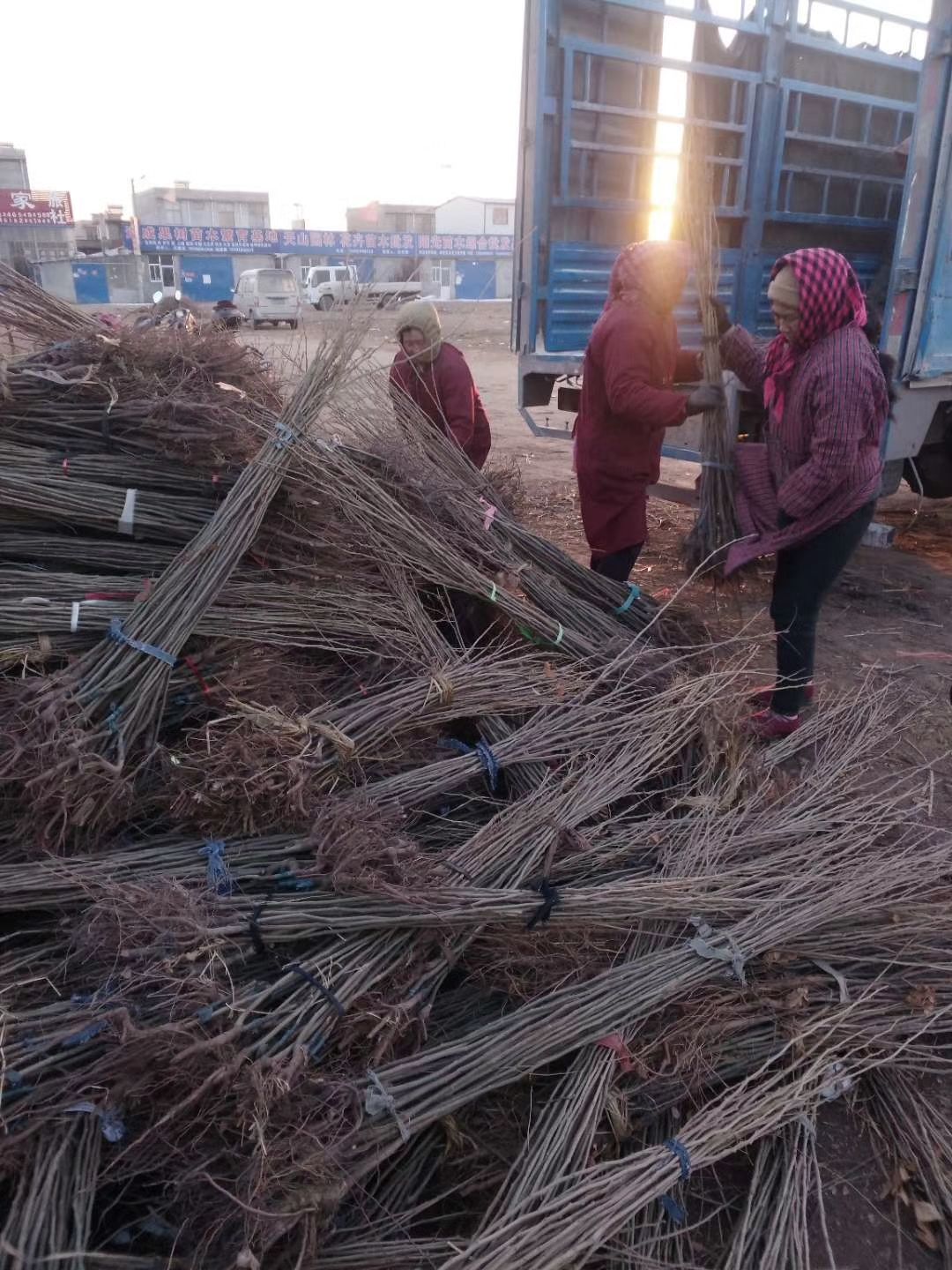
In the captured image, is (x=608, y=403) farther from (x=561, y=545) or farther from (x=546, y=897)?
(x=561, y=545)

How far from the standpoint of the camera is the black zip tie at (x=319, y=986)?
174 centimetres

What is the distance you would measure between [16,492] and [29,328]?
69 centimetres

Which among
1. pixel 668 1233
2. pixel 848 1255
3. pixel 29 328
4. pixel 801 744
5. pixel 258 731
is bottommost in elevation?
pixel 848 1255

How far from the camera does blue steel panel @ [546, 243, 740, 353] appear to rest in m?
5.09

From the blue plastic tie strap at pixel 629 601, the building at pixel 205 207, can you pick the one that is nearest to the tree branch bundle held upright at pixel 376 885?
the blue plastic tie strap at pixel 629 601

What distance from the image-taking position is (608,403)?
3.41 metres

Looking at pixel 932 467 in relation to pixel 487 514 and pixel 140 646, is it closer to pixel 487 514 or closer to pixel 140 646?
pixel 487 514

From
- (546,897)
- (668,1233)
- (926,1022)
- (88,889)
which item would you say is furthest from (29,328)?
(926,1022)

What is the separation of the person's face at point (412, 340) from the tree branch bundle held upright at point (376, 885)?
35.4 inches

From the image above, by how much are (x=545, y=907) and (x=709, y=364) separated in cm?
249

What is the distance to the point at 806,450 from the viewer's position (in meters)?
3.04

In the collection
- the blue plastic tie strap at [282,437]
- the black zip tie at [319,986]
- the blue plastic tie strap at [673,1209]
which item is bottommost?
the blue plastic tie strap at [673,1209]

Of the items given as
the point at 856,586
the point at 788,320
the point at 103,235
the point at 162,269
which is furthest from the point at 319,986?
the point at 103,235

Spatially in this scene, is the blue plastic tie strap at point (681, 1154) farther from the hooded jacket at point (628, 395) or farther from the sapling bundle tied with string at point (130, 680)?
the hooded jacket at point (628, 395)
